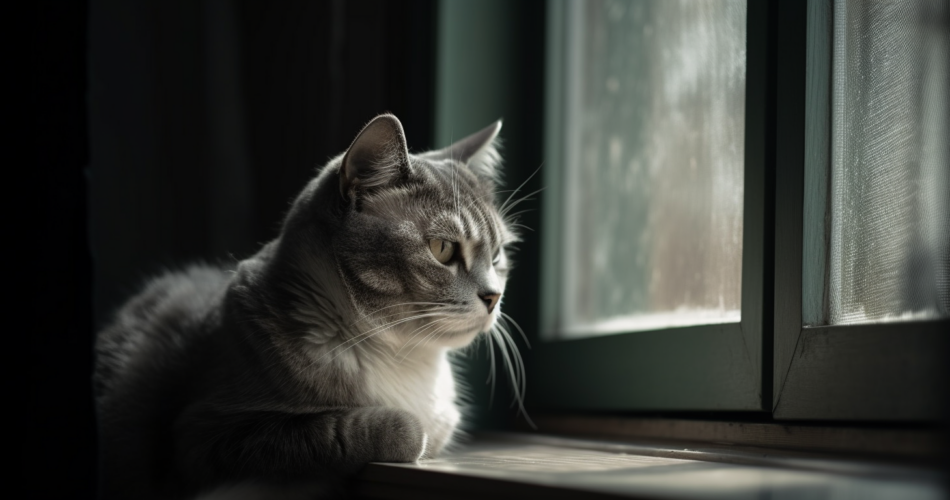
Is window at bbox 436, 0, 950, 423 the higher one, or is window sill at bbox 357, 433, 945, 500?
window at bbox 436, 0, 950, 423

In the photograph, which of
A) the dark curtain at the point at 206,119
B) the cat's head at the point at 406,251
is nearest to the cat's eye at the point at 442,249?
the cat's head at the point at 406,251

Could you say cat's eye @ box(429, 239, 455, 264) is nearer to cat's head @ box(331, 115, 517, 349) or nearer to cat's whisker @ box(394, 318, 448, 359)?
cat's head @ box(331, 115, 517, 349)

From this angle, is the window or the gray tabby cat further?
the gray tabby cat

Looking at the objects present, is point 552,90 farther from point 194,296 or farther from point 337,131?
point 194,296

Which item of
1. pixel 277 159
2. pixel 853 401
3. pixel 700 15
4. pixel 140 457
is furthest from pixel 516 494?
pixel 277 159

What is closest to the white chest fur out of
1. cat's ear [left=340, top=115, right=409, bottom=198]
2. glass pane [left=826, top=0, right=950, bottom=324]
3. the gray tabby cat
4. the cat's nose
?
the gray tabby cat

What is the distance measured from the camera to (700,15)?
133cm

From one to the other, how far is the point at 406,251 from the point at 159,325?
637 mm

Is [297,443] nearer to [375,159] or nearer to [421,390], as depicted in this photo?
[421,390]

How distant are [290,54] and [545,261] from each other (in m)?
0.93

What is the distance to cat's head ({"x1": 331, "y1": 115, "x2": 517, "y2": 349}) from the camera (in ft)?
3.88

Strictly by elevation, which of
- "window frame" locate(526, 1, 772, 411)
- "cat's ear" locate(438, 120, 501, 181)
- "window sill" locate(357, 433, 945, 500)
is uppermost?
"cat's ear" locate(438, 120, 501, 181)

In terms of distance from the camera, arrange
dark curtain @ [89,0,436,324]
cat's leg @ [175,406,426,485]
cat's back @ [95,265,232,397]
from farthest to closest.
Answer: dark curtain @ [89,0,436,324], cat's back @ [95,265,232,397], cat's leg @ [175,406,426,485]

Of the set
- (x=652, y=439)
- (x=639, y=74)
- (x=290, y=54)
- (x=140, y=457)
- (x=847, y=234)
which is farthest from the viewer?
(x=290, y=54)
